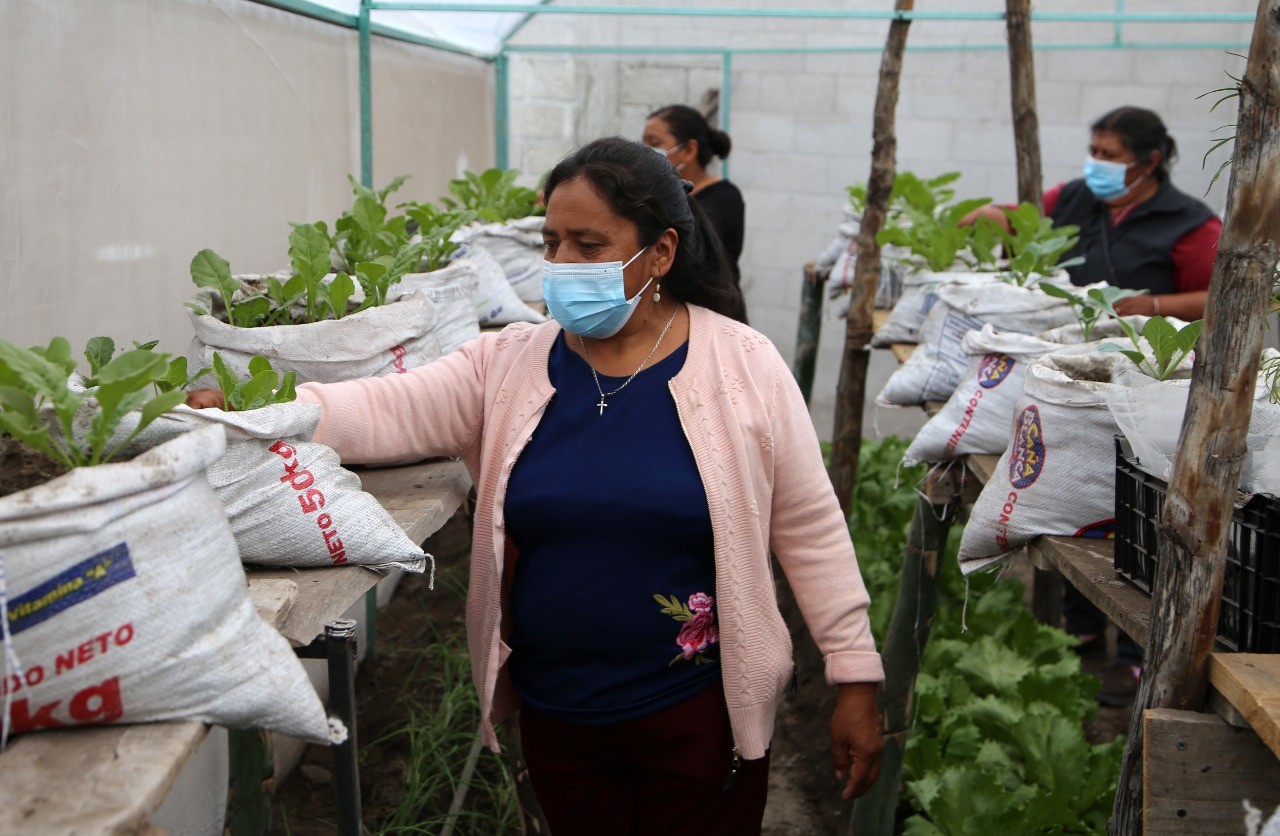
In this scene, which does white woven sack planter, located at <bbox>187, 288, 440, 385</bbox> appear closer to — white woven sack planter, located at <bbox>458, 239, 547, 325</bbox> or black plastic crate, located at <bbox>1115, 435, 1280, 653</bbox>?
white woven sack planter, located at <bbox>458, 239, 547, 325</bbox>

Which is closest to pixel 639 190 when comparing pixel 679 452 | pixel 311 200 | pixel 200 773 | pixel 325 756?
pixel 679 452

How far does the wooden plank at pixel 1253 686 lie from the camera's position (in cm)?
134

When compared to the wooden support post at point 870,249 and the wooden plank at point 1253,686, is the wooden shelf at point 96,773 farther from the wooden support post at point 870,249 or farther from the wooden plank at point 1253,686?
the wooden support post at point 870,249

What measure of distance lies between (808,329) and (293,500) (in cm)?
459

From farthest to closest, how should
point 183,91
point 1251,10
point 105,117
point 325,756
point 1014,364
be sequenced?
point 1251,10, point 325,756, point 183,91, point 1014,364, point 105,117

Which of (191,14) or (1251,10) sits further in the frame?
(1251,10)

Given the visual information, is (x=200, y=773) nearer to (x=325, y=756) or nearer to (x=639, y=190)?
(x=325, y=756)

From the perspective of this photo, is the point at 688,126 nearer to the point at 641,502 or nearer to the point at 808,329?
the point at 808,329

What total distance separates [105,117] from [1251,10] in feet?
19.9

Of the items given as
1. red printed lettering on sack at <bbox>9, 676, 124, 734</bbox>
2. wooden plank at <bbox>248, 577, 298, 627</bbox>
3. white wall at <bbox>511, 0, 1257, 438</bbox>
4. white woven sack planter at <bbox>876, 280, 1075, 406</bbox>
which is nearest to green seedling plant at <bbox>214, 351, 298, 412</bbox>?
wooden plank at <bbox>248, 577, 298, 627</bbox>

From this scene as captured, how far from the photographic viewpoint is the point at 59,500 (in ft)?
3.47

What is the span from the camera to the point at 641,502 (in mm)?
1830

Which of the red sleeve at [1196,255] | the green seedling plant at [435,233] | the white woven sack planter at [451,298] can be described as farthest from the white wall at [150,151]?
the red sleeve at [1196,255]

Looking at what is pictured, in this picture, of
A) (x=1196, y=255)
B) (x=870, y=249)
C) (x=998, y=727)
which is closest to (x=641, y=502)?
(x=998, y=727)
